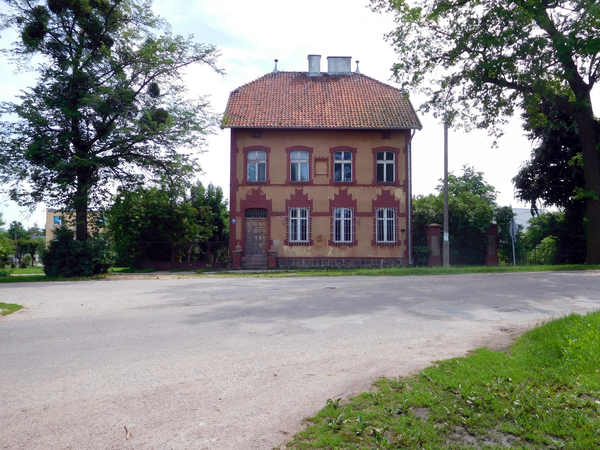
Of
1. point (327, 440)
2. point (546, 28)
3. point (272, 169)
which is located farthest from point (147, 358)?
point (272, 169)

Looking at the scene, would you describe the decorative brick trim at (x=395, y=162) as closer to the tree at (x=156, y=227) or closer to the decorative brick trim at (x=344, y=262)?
the decorative brick trim at (x=344, y=262)

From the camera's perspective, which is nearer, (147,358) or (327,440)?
(327,440)

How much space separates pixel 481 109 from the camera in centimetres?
2252

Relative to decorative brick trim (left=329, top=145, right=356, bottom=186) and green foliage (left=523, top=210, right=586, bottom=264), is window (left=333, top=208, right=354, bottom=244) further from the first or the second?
green foliage (left=523, top=210, right=586, bottom=264)

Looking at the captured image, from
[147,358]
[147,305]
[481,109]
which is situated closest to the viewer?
[147,358]

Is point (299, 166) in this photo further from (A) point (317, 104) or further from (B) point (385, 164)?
(B) point (385, 164)

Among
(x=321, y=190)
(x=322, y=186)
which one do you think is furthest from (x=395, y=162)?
(x=321, y=190)

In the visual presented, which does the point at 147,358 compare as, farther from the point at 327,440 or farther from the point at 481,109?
the point at 481,109

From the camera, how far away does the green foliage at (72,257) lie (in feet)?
71.1

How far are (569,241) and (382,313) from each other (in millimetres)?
23386

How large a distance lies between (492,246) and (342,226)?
8.92 meters

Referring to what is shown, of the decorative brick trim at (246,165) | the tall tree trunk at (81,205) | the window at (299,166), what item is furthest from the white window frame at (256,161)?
the tall tree trunk at (81,205)

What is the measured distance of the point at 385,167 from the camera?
27344mm

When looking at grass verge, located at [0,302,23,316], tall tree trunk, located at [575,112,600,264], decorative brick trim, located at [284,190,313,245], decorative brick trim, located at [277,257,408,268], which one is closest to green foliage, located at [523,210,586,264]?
tall tree trunk, located at [575,112,600,264]
